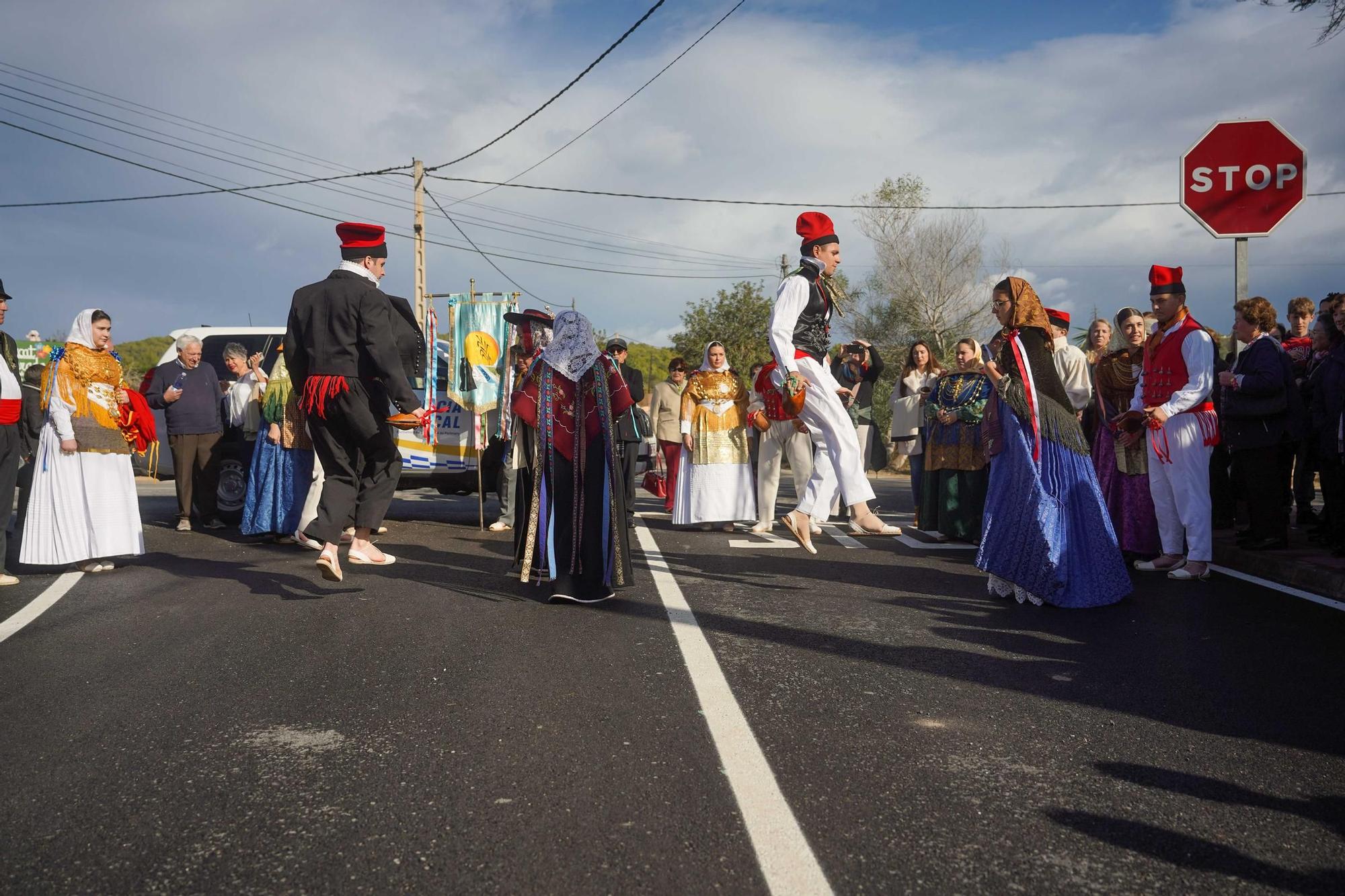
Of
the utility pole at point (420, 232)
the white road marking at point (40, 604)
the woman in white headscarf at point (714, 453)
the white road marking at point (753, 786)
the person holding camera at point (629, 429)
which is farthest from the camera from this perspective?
the utility pole at point (420, 232)

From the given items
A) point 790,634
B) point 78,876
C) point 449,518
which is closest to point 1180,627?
point 790,634

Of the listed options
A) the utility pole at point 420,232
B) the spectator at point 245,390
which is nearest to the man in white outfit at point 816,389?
the spectator at point 245,390

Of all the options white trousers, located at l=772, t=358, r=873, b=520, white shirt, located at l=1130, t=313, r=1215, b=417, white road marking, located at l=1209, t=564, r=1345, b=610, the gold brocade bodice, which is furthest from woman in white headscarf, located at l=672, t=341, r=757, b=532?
white shirt, located at l=1130, t=313, r=1215, b=417

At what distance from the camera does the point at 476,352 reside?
1194 centimetres

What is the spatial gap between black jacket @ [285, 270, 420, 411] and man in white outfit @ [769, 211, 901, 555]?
2.19m

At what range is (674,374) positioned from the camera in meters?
13.0

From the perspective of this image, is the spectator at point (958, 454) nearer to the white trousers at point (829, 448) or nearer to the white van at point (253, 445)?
the white trousers at point (829, 448)

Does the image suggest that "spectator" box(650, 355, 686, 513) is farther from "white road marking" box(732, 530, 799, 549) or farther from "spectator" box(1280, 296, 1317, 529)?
"spectator" box(1280, 296, 1317, 529)

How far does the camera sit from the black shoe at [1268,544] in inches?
309

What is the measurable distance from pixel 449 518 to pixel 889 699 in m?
8.23

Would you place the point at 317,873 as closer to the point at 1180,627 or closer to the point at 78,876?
the point at 78,876

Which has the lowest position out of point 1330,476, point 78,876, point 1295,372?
point 78,876

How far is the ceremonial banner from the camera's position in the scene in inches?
448

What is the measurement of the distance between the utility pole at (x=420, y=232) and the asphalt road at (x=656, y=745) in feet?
71.7
